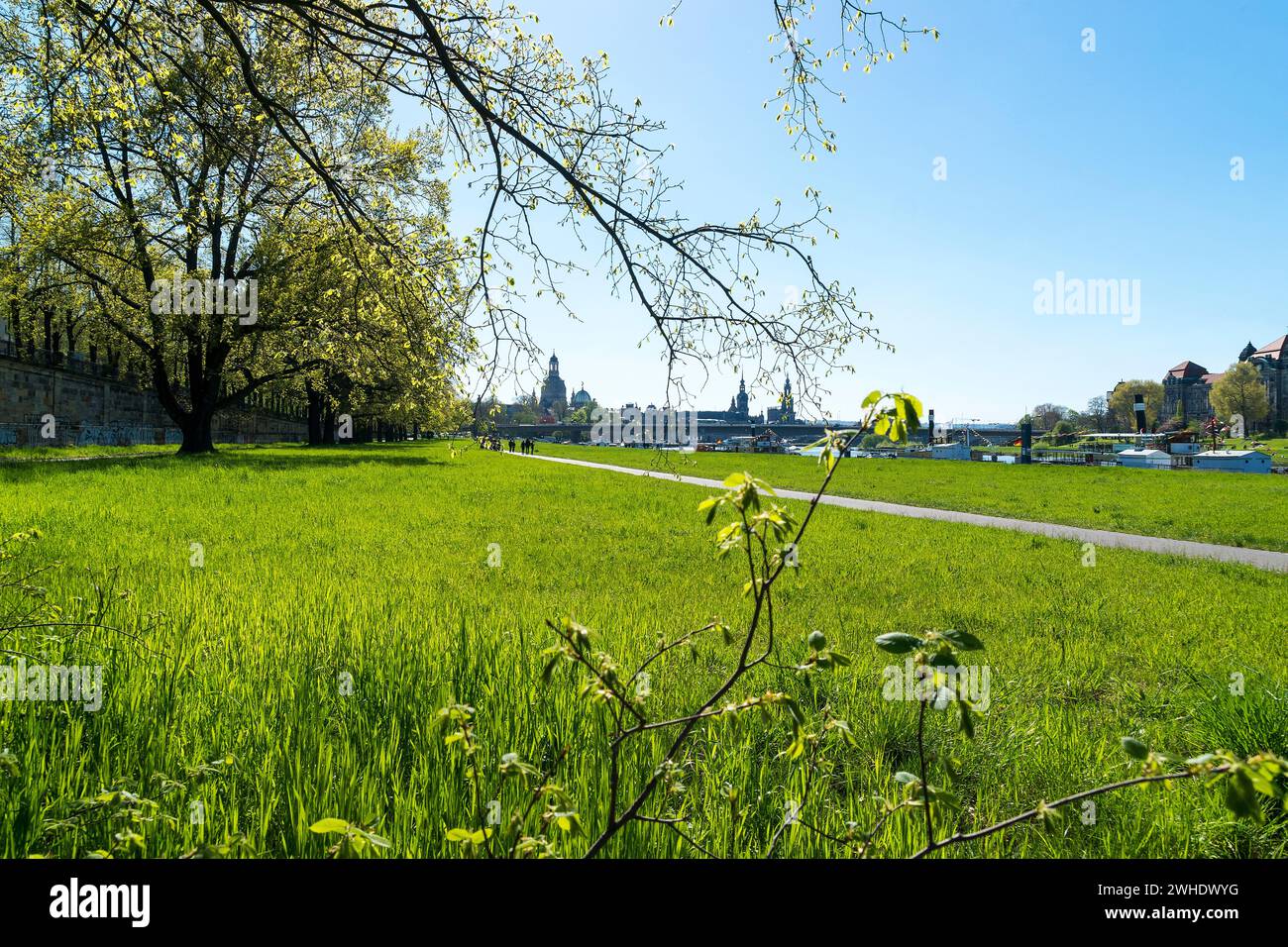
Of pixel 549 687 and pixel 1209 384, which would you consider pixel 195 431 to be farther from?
pixel 1209 384

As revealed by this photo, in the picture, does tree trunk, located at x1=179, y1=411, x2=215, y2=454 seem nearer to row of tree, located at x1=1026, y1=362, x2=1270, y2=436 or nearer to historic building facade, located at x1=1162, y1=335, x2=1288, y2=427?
row of tree, located at x1=1026, y1=362, x2=1270, y2=436

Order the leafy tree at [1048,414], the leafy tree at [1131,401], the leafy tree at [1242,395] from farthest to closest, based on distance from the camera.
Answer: the leafy tree at [1048,414], the leafy tree at [1131,401], the leafy tree at [1242,395]

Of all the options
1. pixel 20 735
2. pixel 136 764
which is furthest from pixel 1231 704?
pixel 20 735

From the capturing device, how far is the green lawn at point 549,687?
7.86 ft

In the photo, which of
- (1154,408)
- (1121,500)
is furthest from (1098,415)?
(1121,500)

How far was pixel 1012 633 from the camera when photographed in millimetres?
5938

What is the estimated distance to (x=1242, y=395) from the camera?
298 ft

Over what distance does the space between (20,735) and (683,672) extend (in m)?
3.26

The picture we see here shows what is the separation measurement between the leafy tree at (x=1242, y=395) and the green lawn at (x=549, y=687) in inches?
4337

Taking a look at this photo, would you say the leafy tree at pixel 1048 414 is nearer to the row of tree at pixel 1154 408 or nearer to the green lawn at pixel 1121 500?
the row of tree at pixel 1154 408

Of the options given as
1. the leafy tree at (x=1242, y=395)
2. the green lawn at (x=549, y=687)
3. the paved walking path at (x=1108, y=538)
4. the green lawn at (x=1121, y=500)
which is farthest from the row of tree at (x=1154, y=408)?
the green lawn at (x=549, y=687)

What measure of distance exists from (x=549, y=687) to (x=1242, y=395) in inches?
4742

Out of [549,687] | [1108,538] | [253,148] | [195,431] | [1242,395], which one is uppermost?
[1242,395]

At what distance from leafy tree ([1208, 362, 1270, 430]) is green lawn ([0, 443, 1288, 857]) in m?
110
